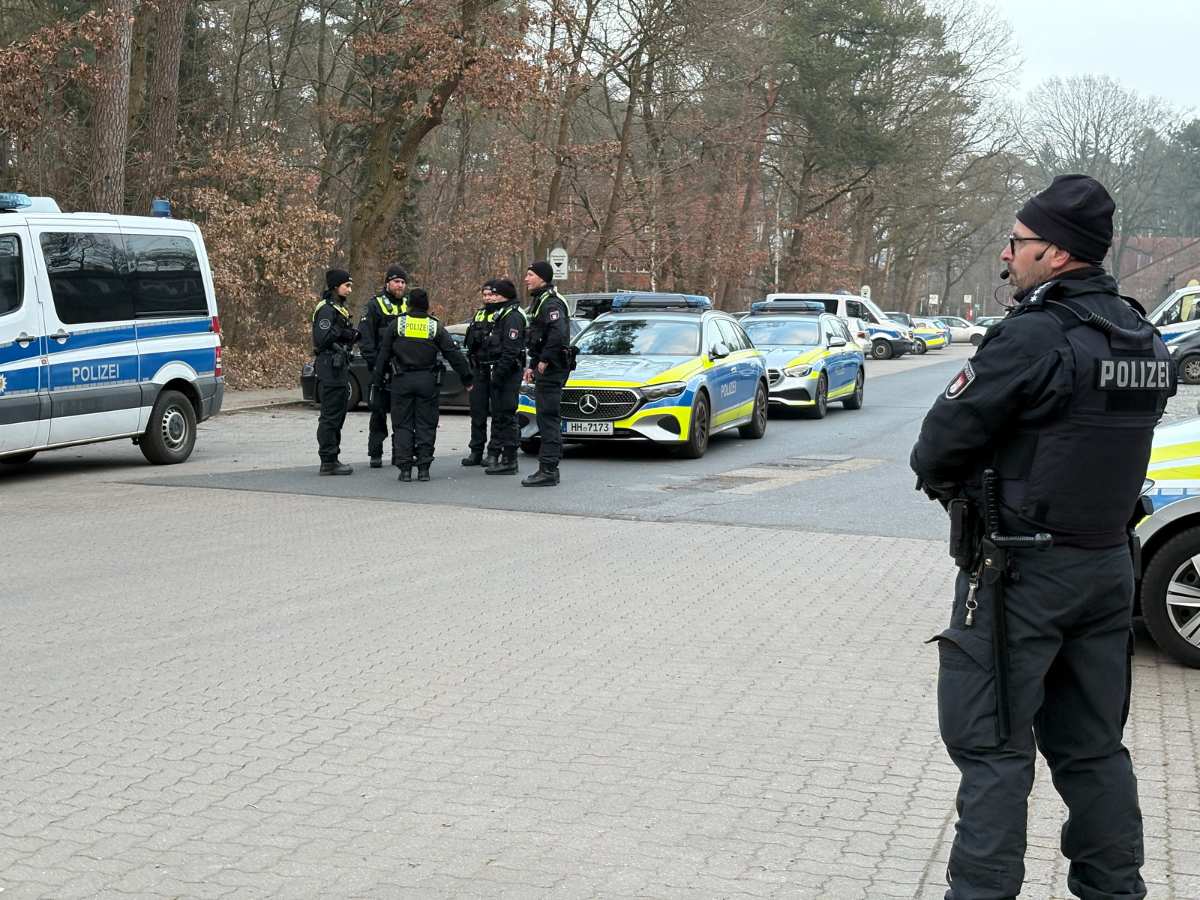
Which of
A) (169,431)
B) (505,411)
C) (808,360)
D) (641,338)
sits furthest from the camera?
(808,360)

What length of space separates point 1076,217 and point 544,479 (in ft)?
33.4

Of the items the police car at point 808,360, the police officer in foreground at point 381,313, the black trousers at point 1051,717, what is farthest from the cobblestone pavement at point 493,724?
the police car at point 808,360

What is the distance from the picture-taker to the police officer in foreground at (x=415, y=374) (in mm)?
13555

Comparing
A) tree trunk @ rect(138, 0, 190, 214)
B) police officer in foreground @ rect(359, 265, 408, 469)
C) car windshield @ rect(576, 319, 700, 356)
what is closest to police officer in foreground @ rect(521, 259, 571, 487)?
police officer in foreground @ rect(359, 265, 408, 469)

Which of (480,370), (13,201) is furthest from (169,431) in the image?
(480,370)

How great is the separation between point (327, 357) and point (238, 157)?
14438 mm

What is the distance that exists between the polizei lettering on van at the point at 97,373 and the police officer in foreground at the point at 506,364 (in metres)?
3.49

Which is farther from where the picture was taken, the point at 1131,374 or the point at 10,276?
the point at 10,276

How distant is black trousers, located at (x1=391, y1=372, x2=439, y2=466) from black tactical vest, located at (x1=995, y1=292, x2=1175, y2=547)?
10.4 m

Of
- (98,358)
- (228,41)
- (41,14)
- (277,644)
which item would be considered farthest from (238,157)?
(277,644)

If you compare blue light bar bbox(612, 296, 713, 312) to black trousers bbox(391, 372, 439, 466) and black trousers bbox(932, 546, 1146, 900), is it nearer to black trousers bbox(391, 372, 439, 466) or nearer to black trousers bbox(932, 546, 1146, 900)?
black trousers bbox(391, 372, 439, 466)

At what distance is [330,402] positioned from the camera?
14109 millimetres

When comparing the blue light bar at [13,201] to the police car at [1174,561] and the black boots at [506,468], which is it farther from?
the police car at [1174,561]

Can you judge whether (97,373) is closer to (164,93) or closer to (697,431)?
(697,431)
